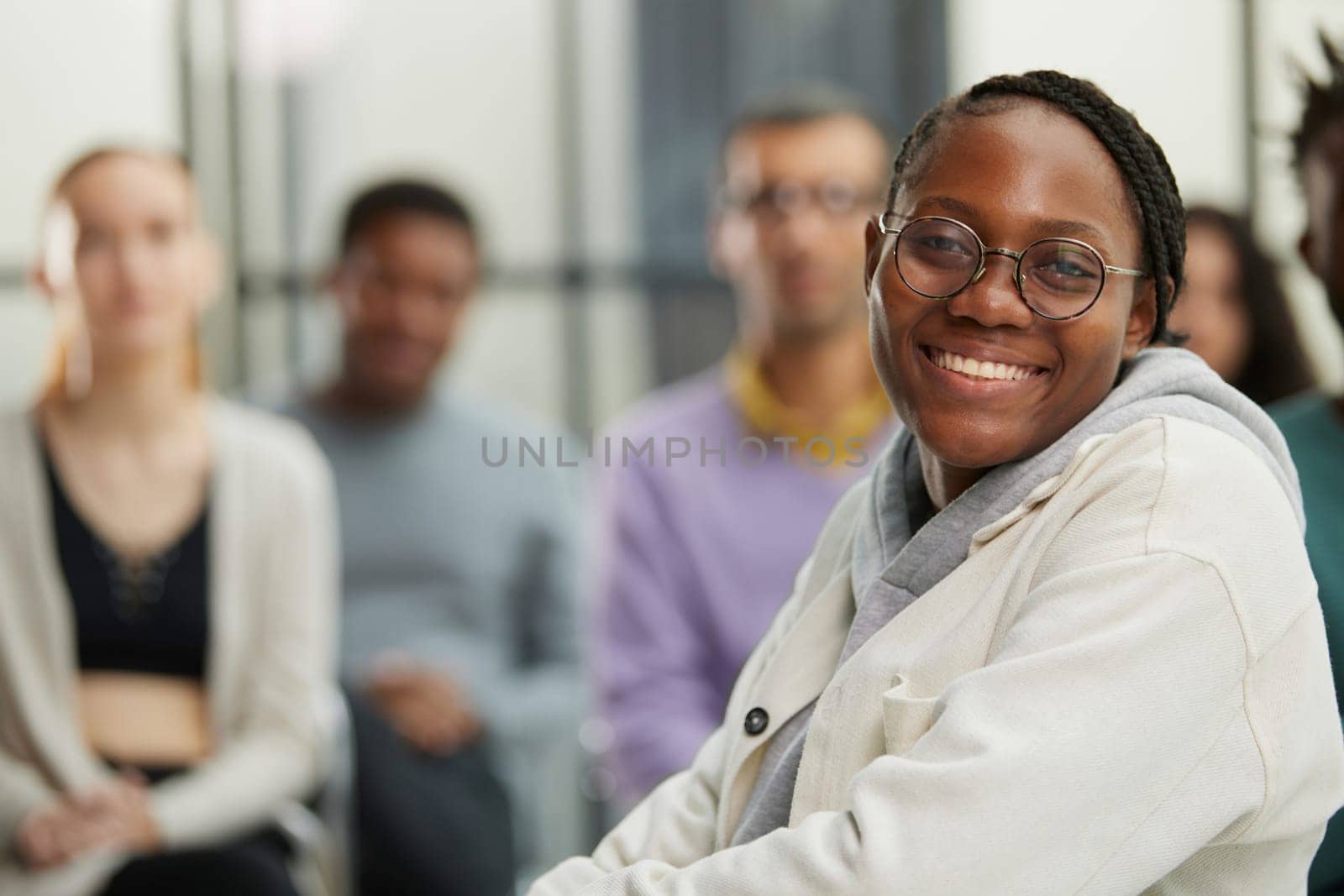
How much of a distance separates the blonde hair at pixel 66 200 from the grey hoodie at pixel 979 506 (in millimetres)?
1220

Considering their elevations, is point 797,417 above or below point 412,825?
above

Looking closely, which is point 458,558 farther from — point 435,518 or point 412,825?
point 412,825

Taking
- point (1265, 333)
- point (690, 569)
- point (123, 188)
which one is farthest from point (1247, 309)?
point (123, 188)

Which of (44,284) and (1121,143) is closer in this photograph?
(1121,143)

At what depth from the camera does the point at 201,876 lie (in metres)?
1.59

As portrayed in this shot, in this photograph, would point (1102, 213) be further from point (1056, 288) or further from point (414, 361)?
point (414, 361)

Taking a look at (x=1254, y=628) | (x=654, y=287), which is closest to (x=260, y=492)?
(x=654, y=287)

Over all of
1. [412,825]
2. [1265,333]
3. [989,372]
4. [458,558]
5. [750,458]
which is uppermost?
[989,372]

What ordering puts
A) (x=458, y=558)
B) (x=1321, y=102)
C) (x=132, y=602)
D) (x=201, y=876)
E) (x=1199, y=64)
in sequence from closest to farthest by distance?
1. (x=1321, y=102)
2. (x=201, y=876)
3. (x=132, y=602)
4. (x=1199, y=64)
5. (x=458, y=558)

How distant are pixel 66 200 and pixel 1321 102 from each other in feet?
4.27

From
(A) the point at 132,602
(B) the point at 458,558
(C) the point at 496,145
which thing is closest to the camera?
(A) the point at 132,602

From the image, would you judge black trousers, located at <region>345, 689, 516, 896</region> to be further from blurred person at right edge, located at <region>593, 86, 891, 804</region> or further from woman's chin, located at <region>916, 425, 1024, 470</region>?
woman's chin, located at <region>916, 425, 1024, 470</region>

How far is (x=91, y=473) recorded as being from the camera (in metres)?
1.77

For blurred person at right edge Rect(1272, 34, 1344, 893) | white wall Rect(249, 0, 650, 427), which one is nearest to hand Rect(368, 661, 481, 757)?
white wall Rect(249, 0, 650, 427)
